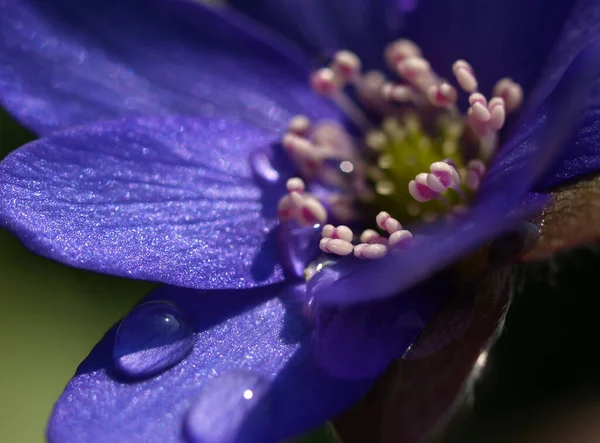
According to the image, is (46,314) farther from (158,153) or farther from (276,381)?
(276,381)

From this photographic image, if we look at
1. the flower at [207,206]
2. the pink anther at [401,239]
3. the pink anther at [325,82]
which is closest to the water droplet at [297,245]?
the flower at [207,206]

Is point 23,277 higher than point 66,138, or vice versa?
point 66,138

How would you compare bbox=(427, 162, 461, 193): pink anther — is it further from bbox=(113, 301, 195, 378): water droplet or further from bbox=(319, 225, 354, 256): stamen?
bbox=(113, 301, 195, 378): water droplet

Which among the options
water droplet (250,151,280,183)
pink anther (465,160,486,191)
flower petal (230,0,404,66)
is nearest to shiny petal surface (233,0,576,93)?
flower petal (230,0,404,66)

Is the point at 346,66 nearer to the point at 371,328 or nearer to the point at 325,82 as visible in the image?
the point at 325,82

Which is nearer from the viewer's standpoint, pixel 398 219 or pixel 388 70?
pixel 398 219

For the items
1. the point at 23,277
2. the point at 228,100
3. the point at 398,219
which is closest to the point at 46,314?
the point at 23,277
